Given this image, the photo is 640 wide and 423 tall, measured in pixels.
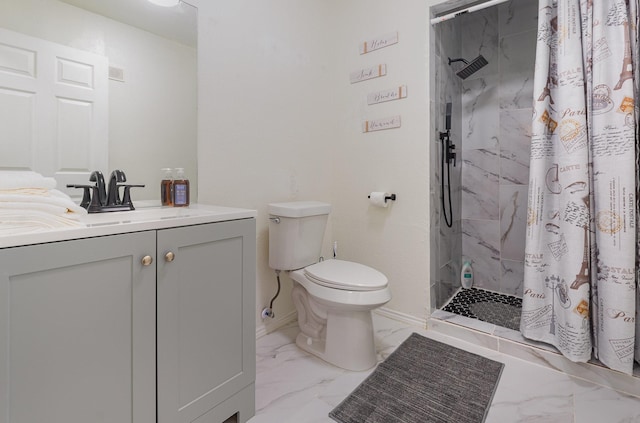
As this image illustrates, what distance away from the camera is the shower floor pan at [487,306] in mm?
2088

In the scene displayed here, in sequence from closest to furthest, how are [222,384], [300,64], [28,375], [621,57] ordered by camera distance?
1. [28,375]
2. [222,384]
3. [621,57]
4. [300,64]

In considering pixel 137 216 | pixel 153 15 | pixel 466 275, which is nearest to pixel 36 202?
pixel 137 216

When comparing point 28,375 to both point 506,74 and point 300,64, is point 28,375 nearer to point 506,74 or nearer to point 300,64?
point 300,64

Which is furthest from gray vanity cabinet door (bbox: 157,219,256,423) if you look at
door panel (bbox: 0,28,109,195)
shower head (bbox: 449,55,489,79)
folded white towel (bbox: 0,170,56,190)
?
shower head (bbox: 449,55,489,79)

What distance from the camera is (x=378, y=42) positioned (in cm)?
222

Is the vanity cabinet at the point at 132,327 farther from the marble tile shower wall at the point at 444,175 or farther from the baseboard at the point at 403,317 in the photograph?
the marble tile shower wall at the point at 444,175

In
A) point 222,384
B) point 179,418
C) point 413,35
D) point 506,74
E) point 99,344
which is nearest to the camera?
point 99,344

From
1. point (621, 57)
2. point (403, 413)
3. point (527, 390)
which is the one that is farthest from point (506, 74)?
point (403, 413)

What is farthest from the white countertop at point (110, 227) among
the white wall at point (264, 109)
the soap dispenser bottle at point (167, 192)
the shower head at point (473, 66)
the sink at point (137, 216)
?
the shower head at point (473, 66)

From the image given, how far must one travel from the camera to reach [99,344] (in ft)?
2.92

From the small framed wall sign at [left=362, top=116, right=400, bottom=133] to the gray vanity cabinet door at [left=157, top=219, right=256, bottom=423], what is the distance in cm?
132

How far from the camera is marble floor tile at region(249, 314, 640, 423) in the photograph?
1327 mm

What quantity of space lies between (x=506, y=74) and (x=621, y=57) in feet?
3.96

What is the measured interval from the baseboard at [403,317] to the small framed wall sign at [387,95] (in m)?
1.45
